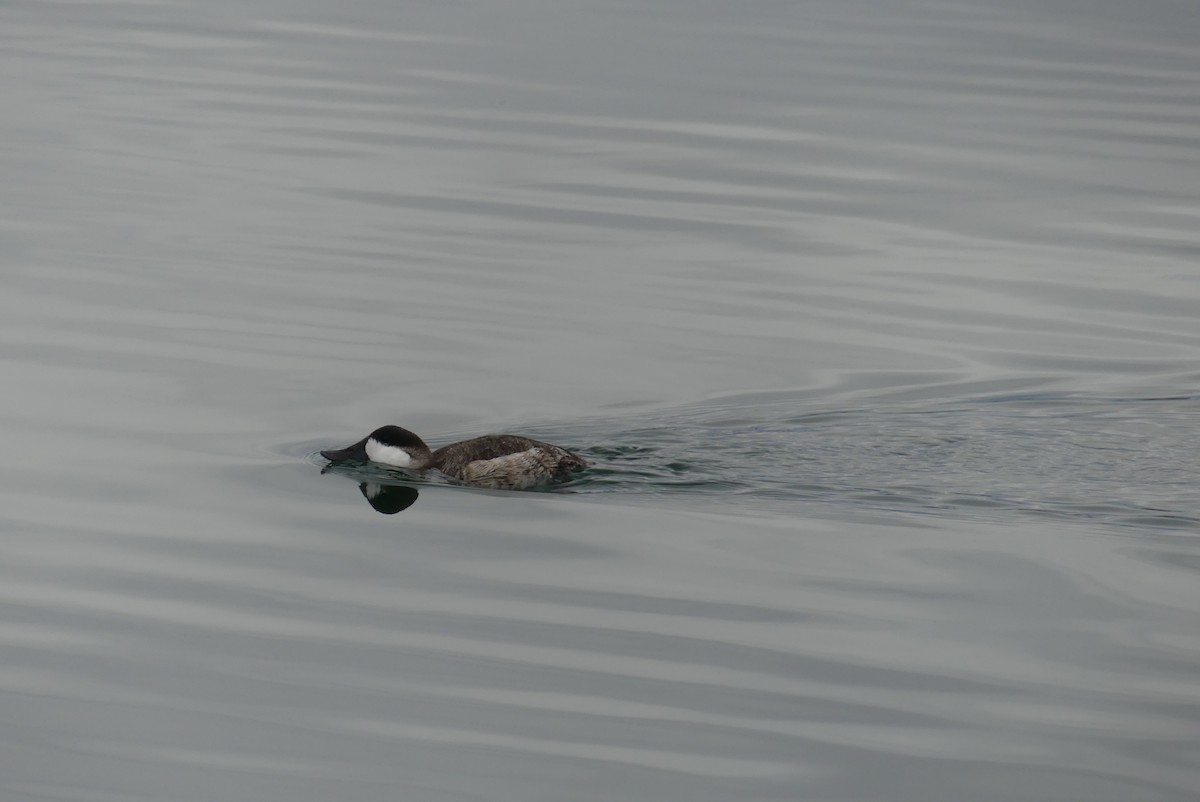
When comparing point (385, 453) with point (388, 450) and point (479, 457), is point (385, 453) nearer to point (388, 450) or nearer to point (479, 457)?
point (388, 450)

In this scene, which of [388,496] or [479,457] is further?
[479,457]

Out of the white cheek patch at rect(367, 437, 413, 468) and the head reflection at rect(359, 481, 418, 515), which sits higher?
the white cheek patch at rect(367, 437, 413, 468)

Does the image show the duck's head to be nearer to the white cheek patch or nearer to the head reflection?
the white cheek patch

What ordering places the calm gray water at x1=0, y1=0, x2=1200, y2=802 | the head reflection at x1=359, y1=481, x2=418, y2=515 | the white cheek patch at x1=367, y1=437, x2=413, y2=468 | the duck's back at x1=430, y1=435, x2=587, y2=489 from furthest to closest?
1. the white cheek patch at x1=367, y1=437, x2=413, y2=468
2. the duck's back at x1=430, y1=435, x2=587, y2=489
3. the head reflection at x1=359, y1=481, x2=418, y2=515
4. the calm gray water at x1=0, y1=0, x2=1200, y2=802

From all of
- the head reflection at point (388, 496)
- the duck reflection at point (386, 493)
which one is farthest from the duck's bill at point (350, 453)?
the head reflection at point (388, 496)

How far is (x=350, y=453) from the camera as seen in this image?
10867 mm

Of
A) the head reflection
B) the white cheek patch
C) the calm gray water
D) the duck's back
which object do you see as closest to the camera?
the calm gray water

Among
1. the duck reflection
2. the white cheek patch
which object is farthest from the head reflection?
the white cheek patch

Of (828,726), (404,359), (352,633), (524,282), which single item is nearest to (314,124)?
(524,282)

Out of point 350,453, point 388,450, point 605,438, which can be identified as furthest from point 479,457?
point 605,438

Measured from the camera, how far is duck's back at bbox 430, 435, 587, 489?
10453 millimetres

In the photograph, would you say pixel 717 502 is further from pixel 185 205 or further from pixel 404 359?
pixel 185 205

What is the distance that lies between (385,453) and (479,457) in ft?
1.91

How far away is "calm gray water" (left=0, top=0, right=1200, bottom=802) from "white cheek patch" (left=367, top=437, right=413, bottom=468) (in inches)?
6.4
